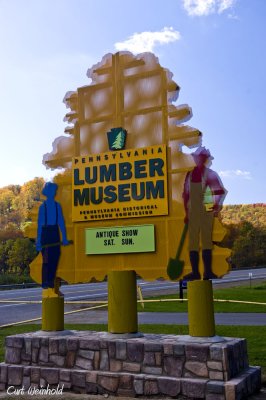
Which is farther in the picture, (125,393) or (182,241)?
(182,241)

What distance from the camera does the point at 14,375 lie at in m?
7.53

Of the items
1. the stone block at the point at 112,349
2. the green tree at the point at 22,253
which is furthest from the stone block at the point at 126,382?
the green tree at the point at 22,253

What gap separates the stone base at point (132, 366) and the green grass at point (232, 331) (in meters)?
1.44

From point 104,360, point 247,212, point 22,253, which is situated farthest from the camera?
point 247,212

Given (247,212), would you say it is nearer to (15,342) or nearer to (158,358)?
(15,342)

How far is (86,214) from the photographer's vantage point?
796cm

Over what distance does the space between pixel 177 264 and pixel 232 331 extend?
5268 mm

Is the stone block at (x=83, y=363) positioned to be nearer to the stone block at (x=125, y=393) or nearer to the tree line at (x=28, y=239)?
the stone block at (x=125, y=393)

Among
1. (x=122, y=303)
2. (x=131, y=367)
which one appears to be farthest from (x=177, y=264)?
(x=131, y=367)

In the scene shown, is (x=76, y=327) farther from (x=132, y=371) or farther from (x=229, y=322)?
(x=132, y=371)

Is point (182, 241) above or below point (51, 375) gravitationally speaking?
above

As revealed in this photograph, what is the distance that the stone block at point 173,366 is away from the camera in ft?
21.1

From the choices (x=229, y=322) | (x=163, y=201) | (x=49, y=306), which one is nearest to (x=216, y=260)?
(x=163, y=201)

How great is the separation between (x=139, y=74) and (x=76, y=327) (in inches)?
315
